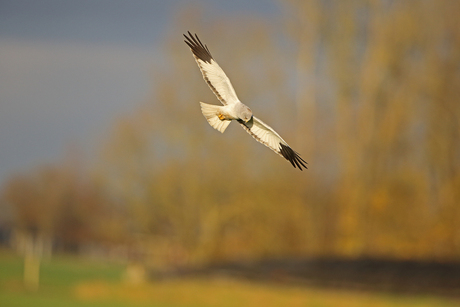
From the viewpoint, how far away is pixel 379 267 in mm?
19156

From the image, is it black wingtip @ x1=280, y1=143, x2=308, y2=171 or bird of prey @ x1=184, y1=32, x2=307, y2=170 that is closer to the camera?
bird of prey @ x1=184, y1=32, x2=307, y2=170

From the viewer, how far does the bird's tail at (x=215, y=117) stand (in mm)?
5812

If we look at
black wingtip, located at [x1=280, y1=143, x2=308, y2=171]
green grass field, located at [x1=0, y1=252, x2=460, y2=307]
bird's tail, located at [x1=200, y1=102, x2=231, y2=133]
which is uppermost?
bird's tail, located at [x1=200, y1=102, x2=231, y2=133]

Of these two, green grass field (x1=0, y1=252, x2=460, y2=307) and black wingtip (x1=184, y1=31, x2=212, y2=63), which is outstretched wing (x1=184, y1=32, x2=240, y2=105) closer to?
black wingtip (x1=184, y1=31, x2=212, y2=63)

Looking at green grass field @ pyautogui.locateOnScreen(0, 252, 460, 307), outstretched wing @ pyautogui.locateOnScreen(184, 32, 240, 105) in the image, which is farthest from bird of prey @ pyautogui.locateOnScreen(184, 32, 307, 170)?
green grass field @ pyautogui.locateOnScreen(0, 252, 460, 307)

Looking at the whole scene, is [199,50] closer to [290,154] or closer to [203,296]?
[290,154]

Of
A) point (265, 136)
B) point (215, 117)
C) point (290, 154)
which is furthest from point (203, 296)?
point (215, 117)

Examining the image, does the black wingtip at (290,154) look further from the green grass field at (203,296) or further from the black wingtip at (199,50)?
the green grass field at (203,296)

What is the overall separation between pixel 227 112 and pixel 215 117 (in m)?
0.23

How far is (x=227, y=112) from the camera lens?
569 centimetres

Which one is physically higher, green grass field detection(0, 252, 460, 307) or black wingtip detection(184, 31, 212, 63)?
black wingtip detection(184, 31, 212, 63)

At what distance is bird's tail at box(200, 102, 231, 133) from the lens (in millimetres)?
5812

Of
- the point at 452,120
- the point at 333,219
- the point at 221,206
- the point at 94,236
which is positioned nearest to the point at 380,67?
the point at 452,120

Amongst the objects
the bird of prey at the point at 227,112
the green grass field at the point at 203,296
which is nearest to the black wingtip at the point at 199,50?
the bird of prey at the point at 227,112
